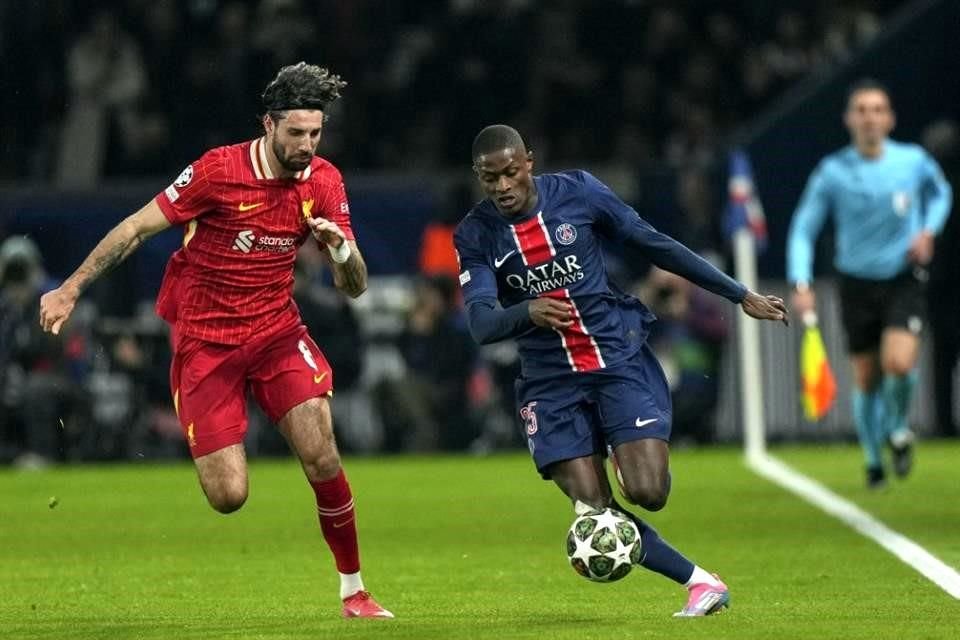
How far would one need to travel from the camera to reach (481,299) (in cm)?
914

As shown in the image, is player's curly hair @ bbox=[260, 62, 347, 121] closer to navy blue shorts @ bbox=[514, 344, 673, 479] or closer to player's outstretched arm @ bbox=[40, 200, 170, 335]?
player's outstretched arm @ bbox=[40, 200, 170, 335]

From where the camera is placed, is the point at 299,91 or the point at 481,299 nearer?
the point at 481,299

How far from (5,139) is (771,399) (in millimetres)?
8493

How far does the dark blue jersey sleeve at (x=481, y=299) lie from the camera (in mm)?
8984

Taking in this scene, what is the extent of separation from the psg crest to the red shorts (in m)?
1.18

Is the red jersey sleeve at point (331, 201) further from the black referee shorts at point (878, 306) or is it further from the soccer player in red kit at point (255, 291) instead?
the black referee shorts at point (878, 306)

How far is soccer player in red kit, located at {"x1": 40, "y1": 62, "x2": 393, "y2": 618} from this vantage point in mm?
9352

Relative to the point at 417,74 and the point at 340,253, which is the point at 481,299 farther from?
the point at 417,74

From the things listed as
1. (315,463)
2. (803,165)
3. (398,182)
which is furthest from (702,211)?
(315,463)

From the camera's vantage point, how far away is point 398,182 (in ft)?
72.1

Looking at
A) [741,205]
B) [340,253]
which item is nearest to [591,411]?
[340,253]

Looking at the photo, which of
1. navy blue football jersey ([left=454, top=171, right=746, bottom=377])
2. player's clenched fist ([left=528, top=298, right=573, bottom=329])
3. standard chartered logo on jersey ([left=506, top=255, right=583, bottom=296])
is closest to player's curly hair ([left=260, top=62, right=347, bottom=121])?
navy blue football jersey ([left=454, top=171, right=746, bottom=377])

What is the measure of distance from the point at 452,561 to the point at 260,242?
3040mm

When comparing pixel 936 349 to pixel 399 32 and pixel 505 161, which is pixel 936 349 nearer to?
pixel 399 32
